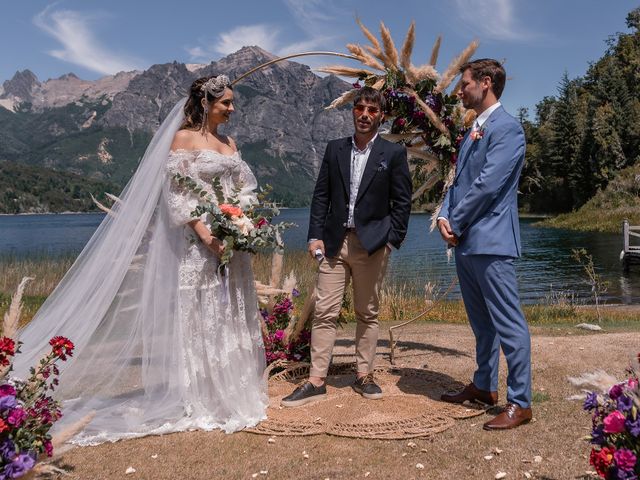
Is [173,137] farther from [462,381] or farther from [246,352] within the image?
[462,381]

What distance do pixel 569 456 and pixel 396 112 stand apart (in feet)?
13.1

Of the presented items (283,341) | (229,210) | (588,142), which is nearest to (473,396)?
(283,341)

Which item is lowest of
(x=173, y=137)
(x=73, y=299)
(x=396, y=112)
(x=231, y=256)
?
(x=73, y=299)

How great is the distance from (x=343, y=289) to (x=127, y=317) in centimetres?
197

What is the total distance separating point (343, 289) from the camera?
547cm

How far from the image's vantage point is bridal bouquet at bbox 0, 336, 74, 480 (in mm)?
3062

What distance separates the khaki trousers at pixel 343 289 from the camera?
5.44m

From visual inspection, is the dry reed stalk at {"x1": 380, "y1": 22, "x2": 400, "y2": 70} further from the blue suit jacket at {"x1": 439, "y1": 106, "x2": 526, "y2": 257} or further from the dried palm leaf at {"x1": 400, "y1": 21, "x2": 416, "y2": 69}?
the blue suit jacket at {"x1": 439, "y1": 106, "x2": 526, "y2": 257}

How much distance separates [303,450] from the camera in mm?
4414

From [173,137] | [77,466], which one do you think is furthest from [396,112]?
[77,466]

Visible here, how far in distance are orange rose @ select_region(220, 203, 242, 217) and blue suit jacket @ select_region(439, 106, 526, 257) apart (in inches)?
73.1

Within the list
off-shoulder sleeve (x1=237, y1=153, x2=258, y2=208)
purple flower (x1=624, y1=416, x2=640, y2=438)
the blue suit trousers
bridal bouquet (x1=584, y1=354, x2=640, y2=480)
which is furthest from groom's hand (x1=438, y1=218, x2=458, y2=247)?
purple flower (x1=624, y1=416, x2=640, y2=438)

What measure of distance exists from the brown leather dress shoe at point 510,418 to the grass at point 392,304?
4960mm

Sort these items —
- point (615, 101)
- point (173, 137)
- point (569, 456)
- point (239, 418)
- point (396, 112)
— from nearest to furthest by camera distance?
point (569, 456), point (239, 418), point (173, 137), point (396, 112), point (615, 101)
